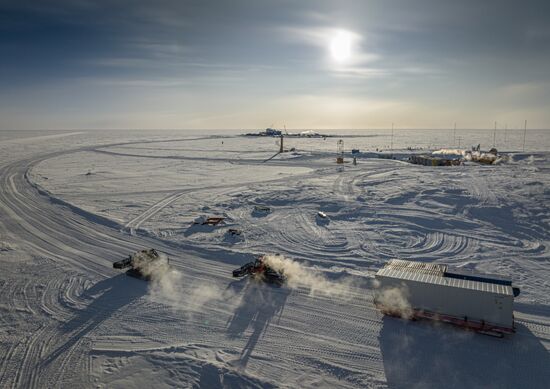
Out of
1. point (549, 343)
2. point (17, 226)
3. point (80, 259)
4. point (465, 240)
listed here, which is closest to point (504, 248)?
point (465, 240)

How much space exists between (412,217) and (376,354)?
18.0 metres

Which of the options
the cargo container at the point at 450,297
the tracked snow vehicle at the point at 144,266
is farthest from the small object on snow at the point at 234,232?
the cargo container at the point at 450,297

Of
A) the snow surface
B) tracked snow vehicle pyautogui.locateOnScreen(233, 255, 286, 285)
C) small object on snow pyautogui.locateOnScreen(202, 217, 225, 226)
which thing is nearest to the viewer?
the snow surface

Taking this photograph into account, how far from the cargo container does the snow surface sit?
20.7 inches

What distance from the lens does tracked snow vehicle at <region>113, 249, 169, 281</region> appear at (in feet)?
62.5

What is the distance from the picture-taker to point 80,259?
21781 millimetres

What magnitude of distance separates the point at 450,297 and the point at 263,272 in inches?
339

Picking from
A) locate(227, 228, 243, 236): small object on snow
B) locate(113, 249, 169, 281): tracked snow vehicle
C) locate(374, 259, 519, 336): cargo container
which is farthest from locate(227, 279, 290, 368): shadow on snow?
locate(227, 228, 243, 236): small object on snow

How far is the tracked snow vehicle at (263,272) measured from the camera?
721 inches

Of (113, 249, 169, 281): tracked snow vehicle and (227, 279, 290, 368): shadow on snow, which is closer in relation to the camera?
(227, 279, 290, 368): shadow on snow

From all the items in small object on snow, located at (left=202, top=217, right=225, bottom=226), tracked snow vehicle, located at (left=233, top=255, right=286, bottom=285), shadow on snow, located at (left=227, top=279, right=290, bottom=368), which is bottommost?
shadow on snow, located at (left=227, top=279, right=290, bottom=368)

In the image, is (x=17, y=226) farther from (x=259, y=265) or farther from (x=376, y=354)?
(x=376, y=354)

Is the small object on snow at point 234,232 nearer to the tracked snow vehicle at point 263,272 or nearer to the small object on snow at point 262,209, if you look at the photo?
the small object on snow at point 262,209

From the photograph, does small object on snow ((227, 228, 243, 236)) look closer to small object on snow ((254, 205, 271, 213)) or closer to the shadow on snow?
small object on snow ((254, 205, 271, 213))
